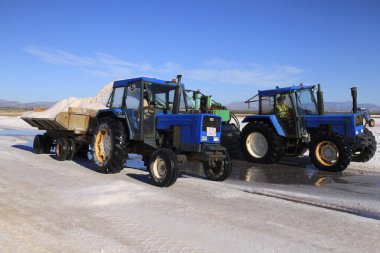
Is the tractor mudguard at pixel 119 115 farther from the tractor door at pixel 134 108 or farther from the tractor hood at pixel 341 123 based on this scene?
the tractor hood at pixel 341 123

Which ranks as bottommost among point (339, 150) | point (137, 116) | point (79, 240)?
point (79, 240)

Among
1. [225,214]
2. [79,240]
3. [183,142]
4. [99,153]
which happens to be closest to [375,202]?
[225,214]

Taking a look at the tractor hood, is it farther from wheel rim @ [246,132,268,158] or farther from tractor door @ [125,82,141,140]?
tractor door @ [125,82,141,140]

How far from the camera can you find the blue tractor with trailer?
373 inches

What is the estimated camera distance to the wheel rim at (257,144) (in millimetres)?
11000

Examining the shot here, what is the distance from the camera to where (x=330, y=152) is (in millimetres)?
9469

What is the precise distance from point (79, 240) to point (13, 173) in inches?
175

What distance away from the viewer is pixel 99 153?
859cm

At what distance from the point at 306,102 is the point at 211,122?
4.39 meters

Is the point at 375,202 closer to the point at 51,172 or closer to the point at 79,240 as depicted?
the point at 79,240

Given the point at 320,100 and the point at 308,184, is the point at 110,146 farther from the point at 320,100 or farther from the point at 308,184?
the point at 320,100

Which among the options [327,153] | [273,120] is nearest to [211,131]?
[327,153]

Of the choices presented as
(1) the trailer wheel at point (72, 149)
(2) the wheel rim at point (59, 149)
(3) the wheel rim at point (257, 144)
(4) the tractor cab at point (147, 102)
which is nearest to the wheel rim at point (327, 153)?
(3) the wheel rim at point (257, 144)

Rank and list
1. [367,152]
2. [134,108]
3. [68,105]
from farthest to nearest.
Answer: [68,105] < [367,152] < [134,108]
